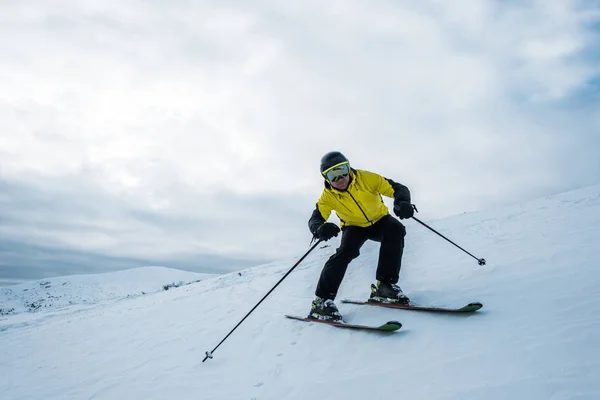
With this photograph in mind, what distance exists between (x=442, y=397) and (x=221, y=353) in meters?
2.99

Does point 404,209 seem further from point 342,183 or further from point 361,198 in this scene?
point 342,183

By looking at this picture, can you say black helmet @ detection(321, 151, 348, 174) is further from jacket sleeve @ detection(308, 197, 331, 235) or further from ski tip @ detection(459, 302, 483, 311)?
ski tip @ detection(459, 302, 483, 311)

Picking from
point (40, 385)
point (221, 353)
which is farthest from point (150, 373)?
point (40, 385)

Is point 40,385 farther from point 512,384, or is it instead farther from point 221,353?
point 512,384

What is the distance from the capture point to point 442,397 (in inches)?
84.0

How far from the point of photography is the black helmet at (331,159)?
399 centimetres

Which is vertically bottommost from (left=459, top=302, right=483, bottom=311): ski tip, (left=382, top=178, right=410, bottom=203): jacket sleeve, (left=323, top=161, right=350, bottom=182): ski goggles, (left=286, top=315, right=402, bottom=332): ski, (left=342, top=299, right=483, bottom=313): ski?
(left=286, top=315, right=402, bottom=332): ski

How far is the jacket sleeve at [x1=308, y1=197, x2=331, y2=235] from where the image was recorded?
434 cm

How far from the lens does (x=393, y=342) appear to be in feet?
10.4

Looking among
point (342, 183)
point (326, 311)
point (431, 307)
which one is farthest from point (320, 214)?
point (431, 307)

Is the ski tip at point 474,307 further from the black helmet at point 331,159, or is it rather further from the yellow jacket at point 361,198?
the black helmet at point 331,159

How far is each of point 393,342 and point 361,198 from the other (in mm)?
1711

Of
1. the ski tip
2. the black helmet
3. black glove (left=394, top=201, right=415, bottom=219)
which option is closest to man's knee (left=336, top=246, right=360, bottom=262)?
black glove (left=394, top=201, right=415, bottom=219)

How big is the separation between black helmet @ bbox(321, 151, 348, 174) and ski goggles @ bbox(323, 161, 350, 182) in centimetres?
4
